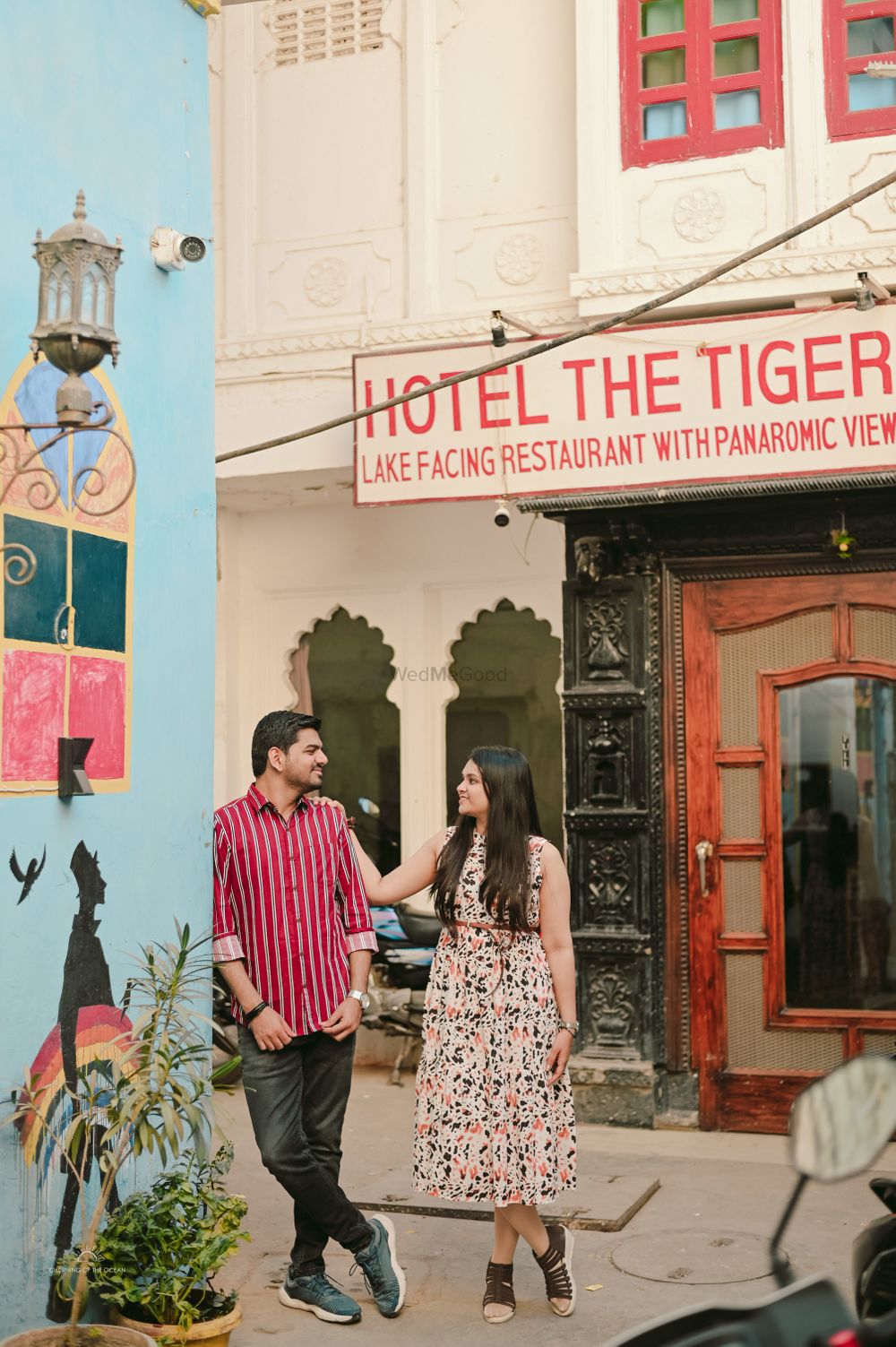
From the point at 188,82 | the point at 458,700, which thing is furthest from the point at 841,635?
the point at 188,82

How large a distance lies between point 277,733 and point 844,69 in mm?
4642

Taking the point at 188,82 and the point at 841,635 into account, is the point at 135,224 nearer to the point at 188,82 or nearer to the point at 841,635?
the point at 188,82

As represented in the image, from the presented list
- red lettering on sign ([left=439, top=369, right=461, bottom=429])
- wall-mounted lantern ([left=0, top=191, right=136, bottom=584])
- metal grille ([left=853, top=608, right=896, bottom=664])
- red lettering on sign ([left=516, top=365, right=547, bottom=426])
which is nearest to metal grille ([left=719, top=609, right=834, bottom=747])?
metal grille ([left=853, top=608, right=896, bottom=664])

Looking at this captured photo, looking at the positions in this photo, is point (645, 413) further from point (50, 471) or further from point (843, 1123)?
point (843, 1123)

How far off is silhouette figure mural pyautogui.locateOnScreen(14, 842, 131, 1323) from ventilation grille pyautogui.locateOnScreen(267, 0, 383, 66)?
5789 mm

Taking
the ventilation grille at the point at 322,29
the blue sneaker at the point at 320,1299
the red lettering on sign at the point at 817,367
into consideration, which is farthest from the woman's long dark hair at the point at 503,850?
the ventilation grille at the point at 322,29

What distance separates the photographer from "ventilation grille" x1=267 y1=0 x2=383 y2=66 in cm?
858

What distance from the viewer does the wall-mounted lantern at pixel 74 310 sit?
390 cm

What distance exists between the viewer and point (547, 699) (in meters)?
8.78

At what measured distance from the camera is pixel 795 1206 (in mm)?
2141

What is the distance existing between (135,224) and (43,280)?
118cm

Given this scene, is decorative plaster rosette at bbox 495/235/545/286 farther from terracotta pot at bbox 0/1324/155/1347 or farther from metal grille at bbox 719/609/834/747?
terracotta pot at bbox 0/1324/155/1347

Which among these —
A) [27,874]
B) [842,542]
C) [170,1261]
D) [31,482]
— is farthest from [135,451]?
[842,542]

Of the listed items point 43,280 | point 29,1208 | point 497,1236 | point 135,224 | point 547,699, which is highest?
point 135,224
